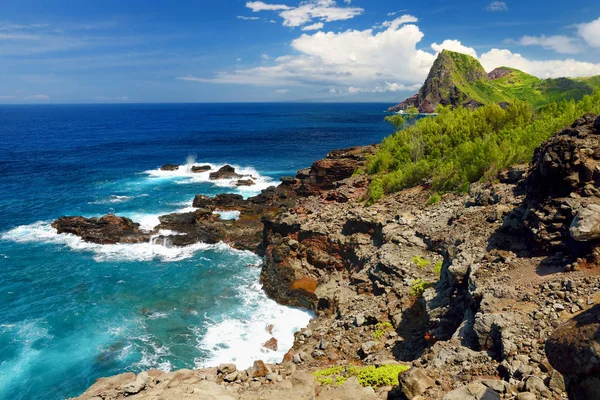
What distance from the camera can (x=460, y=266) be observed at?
1639cm

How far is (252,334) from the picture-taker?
25.4m

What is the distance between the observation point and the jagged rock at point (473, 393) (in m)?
9.82

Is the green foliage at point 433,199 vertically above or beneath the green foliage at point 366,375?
above

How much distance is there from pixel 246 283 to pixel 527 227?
889 inches

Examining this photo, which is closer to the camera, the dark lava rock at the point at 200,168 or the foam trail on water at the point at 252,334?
the foam trail on water at the point at 252,334

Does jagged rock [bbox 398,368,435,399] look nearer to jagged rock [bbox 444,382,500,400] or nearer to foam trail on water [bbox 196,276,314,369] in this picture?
jagged rock [bbox 444,382,500,400]

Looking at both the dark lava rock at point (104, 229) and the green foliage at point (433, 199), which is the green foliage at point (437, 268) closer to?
the green foliage at point (433, 199)

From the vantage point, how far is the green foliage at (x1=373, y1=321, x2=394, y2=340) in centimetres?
1808

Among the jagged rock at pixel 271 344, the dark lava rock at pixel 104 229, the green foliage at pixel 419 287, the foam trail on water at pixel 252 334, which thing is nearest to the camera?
the green foliage at pixel 419 287

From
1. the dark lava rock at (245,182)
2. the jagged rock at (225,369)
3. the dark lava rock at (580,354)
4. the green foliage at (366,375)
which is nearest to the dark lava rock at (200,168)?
the dark lava rock at (245,182)

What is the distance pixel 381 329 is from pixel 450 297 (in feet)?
12.9

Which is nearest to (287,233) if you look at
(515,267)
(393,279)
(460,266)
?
(393,279)

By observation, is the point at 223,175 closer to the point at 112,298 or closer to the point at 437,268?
the point at 112,298

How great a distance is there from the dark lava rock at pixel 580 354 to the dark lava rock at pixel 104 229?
4102cm
